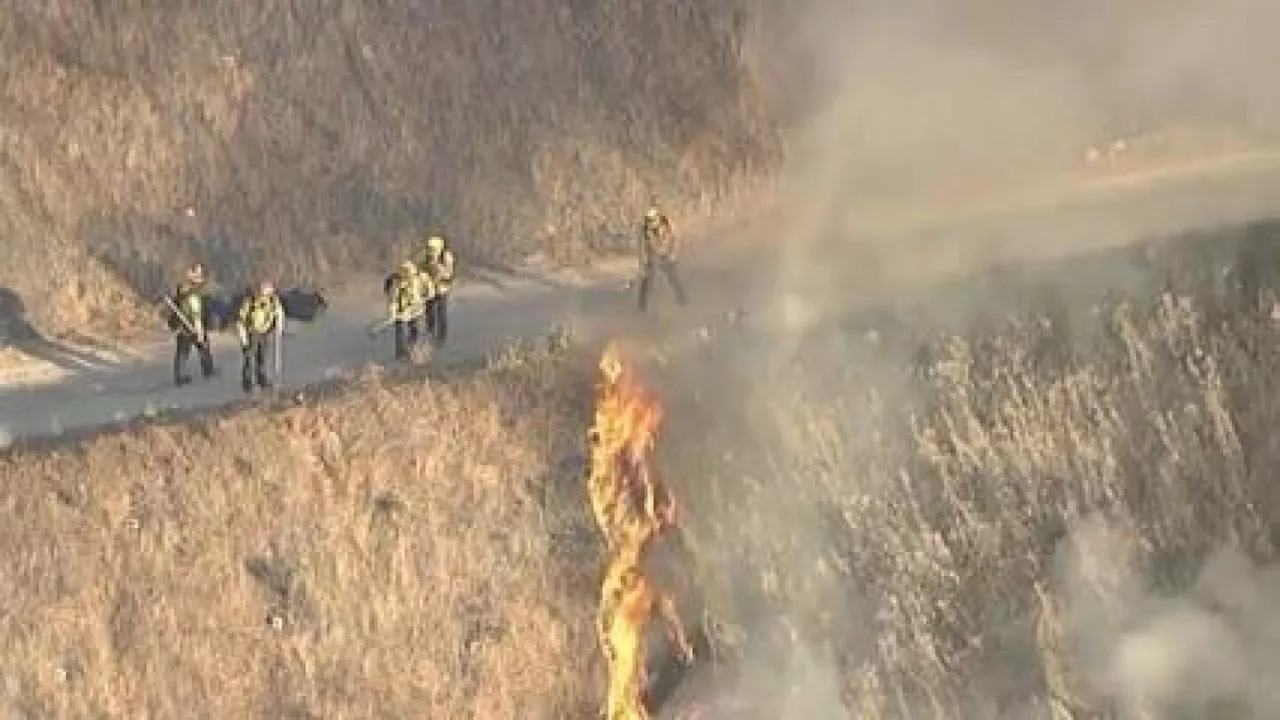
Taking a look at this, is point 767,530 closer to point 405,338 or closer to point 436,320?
point 436,320

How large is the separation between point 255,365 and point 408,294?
5.82 ft

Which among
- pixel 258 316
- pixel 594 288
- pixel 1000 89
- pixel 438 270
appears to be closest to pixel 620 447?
pixel 594 288

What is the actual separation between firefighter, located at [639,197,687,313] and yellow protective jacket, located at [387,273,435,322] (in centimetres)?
243

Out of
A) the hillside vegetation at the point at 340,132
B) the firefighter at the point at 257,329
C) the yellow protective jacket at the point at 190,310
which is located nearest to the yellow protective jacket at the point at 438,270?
the firefighter at the point at 257,329

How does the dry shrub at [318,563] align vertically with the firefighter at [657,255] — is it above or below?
below

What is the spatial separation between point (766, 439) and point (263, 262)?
6217 mm

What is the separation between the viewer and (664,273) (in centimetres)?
2170

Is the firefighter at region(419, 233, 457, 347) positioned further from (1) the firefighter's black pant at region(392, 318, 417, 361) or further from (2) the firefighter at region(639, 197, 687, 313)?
(2) the firefighter at region(639, 197, 687, 313)

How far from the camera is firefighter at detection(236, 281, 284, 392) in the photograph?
2002cm

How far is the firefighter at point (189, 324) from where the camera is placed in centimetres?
2023

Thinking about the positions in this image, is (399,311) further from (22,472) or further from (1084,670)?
(1084,670)

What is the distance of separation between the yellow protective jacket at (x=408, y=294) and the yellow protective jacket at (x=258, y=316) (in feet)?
4.00

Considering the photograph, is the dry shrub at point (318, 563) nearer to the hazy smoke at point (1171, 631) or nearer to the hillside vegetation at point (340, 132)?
the hillside vegetation at point (340, 132)

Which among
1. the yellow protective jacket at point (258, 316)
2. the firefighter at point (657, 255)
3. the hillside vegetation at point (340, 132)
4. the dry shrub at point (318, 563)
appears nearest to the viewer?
the dry shrub at point (318, 563)
